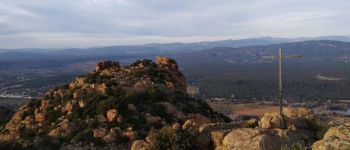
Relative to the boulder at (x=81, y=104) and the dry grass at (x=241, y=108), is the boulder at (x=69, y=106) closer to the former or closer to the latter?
the boulder at (x=81, y=104)

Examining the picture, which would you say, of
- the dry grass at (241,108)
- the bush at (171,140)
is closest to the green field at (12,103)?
the dry grass at (241,108)

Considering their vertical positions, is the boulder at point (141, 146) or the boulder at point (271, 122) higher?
the boulder at point (271, 122)

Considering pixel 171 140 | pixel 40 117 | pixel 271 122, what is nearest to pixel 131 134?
pixel 40 117

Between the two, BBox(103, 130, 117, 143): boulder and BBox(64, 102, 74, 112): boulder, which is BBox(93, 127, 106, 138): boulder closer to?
BBox(103, 130, 117, 143): boulder

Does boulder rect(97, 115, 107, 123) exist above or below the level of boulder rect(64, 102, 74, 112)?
below

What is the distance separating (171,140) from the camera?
2341 cm

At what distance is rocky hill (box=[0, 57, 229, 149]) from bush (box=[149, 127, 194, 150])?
11.3 metres

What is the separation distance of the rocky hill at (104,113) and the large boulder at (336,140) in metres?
16.7

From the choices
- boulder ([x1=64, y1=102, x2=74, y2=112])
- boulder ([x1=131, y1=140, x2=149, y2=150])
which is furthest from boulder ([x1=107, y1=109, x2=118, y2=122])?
boulder ([x1=131, y1=140, x2=149, y2=150])

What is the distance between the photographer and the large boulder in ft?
63.4

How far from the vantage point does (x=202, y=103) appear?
44.2 meters

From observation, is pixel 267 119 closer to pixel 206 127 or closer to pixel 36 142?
pixel 206 127

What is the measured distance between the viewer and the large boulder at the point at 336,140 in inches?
760

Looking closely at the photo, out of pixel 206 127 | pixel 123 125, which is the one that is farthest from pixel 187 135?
pixel 123 125
